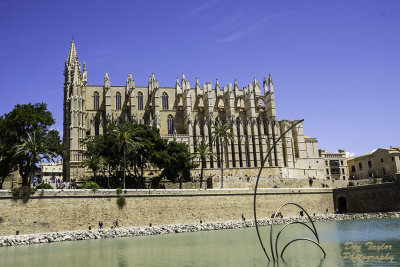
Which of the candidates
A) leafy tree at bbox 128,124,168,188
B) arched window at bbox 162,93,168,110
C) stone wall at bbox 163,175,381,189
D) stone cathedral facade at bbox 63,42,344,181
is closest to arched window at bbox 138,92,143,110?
stone cathedral facade at bbox 63,42,344,181

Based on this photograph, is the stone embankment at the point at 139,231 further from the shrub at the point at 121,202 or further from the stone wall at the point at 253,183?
the stone wall at the point at 253,183

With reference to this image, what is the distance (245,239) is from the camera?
27.5 meters

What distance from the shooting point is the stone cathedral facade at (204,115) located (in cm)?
5828

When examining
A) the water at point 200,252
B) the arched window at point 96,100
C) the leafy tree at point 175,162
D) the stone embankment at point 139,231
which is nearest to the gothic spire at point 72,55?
the arched window at point 96,100

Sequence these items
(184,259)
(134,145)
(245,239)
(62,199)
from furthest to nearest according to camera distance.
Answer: (134,145) → (62,199) → (245,239) → (184,259)

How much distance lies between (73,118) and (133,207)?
876 inches

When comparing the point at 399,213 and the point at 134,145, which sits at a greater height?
the point at 134,145

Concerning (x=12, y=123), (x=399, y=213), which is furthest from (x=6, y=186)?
(x=399, y=213)

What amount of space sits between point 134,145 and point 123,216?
8580mm

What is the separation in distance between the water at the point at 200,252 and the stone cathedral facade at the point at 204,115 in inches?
1169

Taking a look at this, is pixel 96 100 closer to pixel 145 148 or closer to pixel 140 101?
pixel 140 101

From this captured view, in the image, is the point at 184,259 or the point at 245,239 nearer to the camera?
the point at 184,259

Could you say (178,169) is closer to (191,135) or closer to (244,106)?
(191,135)

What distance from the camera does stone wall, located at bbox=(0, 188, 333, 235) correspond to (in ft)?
104
